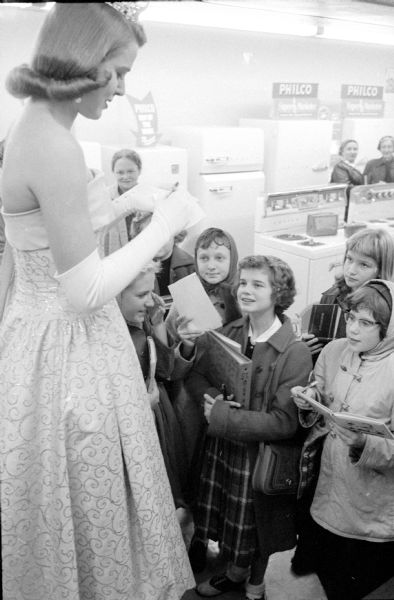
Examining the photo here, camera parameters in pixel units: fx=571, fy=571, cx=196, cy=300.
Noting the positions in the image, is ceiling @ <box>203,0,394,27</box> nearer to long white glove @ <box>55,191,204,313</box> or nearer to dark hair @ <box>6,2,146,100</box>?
dark hair @ <box>6,2,146,100</box>

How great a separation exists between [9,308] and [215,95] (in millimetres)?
5112

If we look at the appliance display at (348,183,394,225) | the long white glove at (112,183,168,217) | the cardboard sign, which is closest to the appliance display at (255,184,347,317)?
the appliance display at (348,183,394,225)

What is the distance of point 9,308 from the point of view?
126 centimetres

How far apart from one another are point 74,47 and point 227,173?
4083 mm

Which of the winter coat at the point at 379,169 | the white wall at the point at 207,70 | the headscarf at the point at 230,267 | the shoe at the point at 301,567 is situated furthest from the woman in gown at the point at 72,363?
the winter coat at the point at 379,169

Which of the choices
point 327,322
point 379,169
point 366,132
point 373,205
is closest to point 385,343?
point 327,322

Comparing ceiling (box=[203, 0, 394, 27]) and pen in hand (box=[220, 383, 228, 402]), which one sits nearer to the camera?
ceiling (box=[203, 0, 394, 27])

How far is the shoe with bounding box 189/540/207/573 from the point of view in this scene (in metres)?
2.06

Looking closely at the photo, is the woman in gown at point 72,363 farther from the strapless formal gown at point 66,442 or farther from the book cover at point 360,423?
the book cover at point 360,423

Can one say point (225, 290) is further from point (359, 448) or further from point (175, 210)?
point (175, 210)

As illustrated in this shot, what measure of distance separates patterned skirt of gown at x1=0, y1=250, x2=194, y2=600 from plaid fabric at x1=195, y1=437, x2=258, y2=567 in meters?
0.57

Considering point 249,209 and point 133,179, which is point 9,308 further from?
point 249,209

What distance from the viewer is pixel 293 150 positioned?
214 inches

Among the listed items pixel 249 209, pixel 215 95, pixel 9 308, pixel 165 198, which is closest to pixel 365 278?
pixel 165 198
